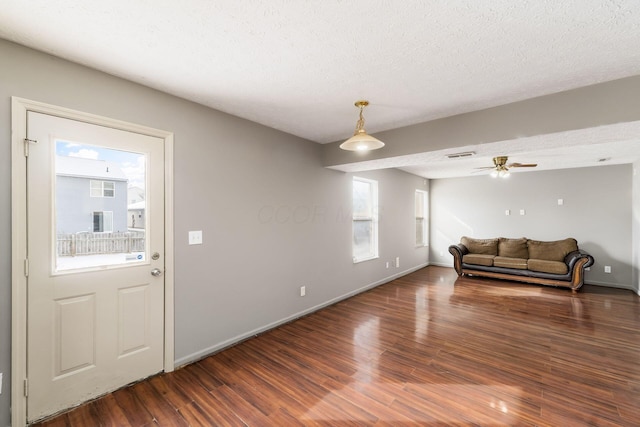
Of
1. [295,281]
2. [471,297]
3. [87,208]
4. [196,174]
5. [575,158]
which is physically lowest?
[471,297]

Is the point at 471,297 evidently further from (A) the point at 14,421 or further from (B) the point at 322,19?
(A) the point at 14,421

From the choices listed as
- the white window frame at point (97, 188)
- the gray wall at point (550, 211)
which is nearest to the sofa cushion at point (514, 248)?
the gray wall at point (550, 211)

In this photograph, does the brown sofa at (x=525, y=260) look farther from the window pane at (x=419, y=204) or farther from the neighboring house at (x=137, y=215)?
the neighboring house at (x=137, y=215)

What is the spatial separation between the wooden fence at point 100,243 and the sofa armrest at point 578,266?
6809mm

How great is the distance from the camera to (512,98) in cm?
259

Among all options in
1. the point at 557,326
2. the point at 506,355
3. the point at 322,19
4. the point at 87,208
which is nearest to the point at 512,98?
the point at 322,19

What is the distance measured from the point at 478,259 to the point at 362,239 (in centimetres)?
291

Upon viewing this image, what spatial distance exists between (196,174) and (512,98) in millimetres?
3094

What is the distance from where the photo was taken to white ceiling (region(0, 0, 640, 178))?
4.81 ft

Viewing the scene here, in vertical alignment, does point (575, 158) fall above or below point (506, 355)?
above

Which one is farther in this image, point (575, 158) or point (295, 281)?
point (575, 158)

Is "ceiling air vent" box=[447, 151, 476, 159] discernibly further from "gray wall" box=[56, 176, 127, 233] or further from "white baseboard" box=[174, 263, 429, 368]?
"gray wall" box=[56, 176, 127, 233]

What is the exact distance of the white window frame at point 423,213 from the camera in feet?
24.1

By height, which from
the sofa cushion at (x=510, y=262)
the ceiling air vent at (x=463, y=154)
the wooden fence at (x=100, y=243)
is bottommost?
the sofa cushion at (x=510, y=262)
